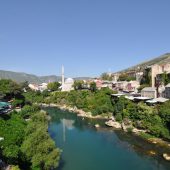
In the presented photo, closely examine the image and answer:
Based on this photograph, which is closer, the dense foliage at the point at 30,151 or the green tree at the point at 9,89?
the dense foliage at the point at 30,151

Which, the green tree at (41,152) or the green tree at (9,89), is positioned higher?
the green tree at (9,89)

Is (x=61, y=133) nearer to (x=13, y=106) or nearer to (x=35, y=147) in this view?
(x=13, y=106)

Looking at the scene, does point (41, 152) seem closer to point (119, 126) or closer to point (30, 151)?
point (30, 151)

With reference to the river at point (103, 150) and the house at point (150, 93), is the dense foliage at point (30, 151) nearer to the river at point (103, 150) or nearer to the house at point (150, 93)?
the river at point (103, 150)

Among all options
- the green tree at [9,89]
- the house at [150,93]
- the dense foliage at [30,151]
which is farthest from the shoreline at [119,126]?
the green tree at [9,89]

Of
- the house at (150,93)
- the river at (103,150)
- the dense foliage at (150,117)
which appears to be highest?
the house at (150,93)

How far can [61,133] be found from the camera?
33406 millimetres

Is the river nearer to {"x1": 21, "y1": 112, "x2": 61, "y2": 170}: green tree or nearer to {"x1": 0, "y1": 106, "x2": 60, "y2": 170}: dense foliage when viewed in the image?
{"x1": 21, "y1": 112, "x2": 61, "y2": 170}: green tree

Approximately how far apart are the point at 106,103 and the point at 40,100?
86.1ft

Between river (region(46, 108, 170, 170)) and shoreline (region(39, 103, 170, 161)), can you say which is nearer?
river (region(46, 108, 170, 170))

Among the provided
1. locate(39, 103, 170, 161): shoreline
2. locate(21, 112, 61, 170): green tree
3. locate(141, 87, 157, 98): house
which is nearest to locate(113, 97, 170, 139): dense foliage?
locate(39, 103, 170, 161): shoreline

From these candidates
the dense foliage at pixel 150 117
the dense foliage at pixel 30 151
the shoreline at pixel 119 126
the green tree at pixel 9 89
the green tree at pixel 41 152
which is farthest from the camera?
the green tree at pixel 9 89

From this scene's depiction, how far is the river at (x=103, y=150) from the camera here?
2109cm

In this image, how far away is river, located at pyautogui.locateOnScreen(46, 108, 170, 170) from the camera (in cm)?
2109
